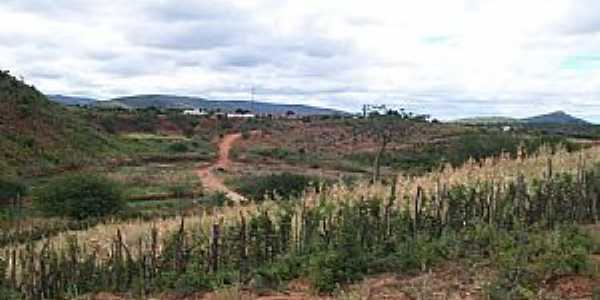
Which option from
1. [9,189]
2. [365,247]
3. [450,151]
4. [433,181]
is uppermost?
[433,181]

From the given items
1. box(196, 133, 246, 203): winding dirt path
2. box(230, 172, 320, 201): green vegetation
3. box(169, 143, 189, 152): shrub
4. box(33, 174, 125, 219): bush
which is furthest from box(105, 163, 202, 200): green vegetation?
box(169, 143, 189, 152): shrub

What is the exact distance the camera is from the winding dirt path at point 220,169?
39.1m

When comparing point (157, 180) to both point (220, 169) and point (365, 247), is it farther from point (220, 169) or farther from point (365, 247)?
point (365, 247)

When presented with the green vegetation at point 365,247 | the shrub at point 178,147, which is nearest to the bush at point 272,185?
the shrub at point 178,147

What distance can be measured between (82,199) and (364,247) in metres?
25.9

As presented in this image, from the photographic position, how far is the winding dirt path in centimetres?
3912

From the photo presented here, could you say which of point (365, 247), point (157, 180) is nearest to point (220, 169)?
point (157, 180)

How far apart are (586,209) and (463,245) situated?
254cm

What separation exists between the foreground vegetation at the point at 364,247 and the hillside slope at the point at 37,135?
3628 centimetres

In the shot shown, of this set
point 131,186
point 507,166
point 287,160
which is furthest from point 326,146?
point 507,166

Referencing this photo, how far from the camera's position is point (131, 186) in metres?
42.4

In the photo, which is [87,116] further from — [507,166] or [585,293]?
[585,293]

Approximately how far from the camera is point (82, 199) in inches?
1297

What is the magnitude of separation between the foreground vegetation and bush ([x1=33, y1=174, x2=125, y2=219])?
2155cm
